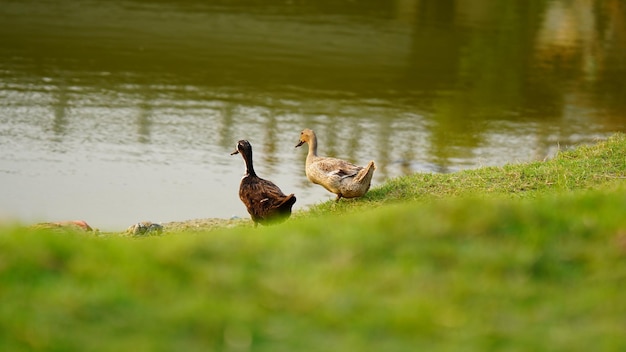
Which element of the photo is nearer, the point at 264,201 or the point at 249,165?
the point at 264,201

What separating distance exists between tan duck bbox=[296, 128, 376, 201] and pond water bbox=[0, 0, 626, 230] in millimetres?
1732

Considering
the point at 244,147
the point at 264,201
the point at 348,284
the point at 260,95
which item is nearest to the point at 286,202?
the point at 264,201

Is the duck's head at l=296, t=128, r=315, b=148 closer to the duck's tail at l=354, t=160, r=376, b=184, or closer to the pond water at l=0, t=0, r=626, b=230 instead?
the pond water at l=0, t=0, r=626, b=230

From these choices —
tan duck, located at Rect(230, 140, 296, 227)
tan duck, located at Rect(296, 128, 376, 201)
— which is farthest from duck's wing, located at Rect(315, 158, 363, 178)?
tan duck, located at Rect(230, 140, 296, 227)

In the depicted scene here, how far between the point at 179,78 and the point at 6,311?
884 inches

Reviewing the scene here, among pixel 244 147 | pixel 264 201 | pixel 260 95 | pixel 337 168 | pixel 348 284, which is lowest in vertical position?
pixel 260 95

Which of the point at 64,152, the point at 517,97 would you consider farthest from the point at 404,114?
the point at 64,152

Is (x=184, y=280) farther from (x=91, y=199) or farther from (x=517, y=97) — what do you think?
(x=517, y=97)

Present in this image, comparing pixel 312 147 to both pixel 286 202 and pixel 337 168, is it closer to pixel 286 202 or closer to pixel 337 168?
pixel 337 168

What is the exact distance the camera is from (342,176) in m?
13.4

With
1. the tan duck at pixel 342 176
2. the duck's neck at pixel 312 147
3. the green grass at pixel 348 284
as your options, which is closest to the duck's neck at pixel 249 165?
the tan duck at pixel 342 176

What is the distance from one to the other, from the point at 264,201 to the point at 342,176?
1.57 meters

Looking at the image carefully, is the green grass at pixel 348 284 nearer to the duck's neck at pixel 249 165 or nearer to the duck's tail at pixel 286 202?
the duck's tail at pixel 286 202

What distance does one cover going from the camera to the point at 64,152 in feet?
64.9
